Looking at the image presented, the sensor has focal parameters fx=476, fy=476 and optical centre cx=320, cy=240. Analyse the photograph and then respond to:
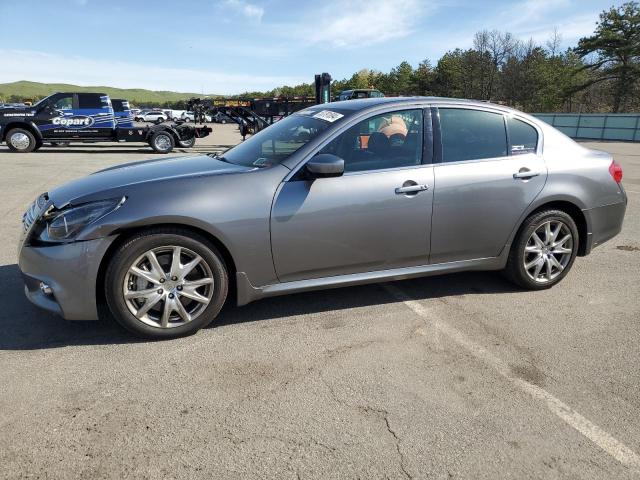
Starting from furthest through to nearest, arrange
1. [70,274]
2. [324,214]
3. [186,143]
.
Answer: [186,143]
[324,214]
[70,274]

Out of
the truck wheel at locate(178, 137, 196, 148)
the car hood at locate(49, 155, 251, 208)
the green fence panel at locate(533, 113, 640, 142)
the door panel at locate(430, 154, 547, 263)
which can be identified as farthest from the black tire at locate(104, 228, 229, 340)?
the green fence panel at locate(533, 113, 640, 142)

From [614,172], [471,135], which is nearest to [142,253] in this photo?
[471,135]

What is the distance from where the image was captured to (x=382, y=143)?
3652mm

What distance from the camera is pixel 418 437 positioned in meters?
2.31

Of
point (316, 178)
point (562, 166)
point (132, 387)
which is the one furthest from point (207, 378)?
point (562, 166)

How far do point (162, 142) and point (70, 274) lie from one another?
49.5ft

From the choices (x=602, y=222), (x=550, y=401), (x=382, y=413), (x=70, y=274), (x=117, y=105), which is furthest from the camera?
(x=117, y=105)

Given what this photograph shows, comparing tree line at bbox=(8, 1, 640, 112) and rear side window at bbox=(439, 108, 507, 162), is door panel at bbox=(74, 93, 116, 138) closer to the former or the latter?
rear side window at bbox=(439, 108, 507, 162)

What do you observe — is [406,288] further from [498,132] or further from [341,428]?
[341,428]

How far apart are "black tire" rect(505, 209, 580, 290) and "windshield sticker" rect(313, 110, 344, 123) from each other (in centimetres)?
182

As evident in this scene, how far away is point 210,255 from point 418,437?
171cm

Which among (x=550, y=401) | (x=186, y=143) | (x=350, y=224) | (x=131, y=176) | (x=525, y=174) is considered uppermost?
(x=131, y=176)

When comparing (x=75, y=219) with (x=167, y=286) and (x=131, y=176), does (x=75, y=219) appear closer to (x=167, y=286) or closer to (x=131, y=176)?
(x=131, y=176)

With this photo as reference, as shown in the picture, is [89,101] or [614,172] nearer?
[614,172]
